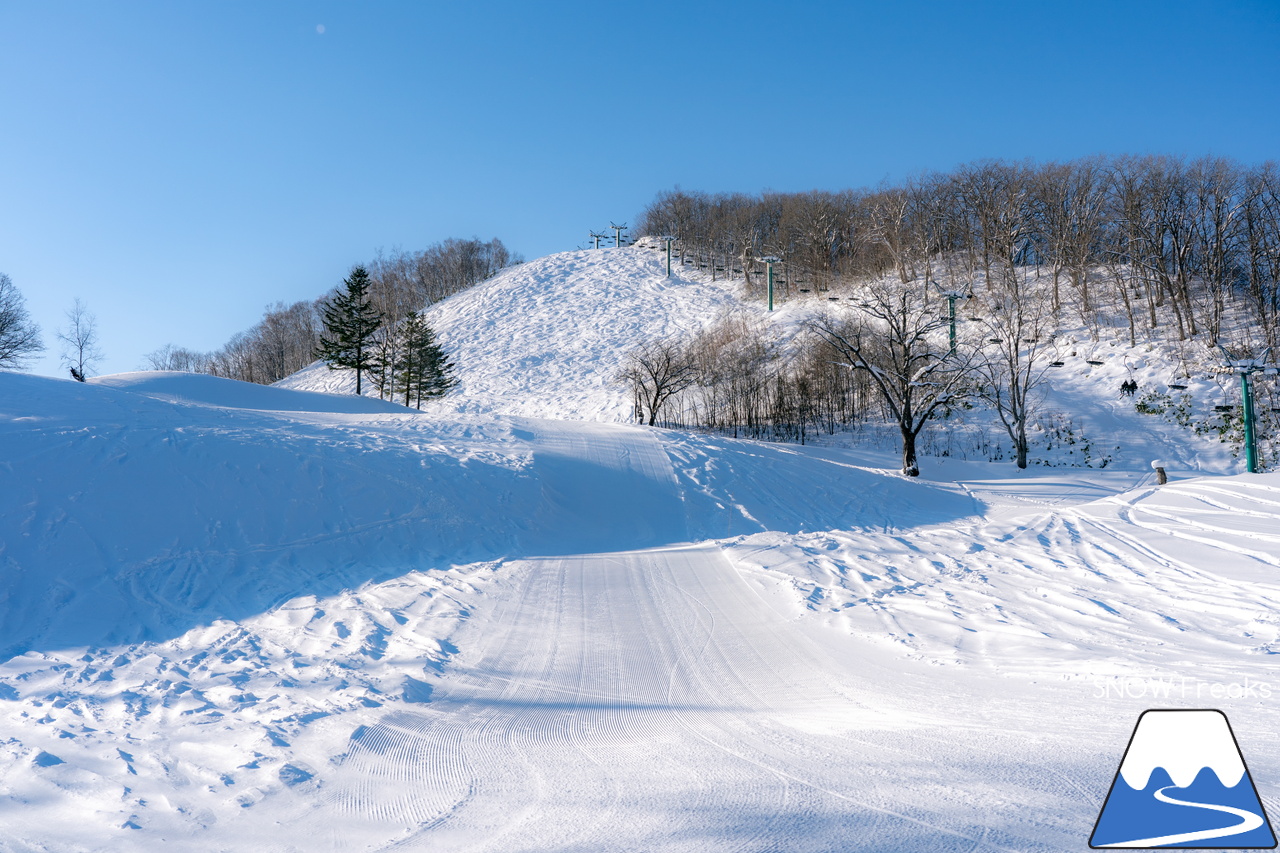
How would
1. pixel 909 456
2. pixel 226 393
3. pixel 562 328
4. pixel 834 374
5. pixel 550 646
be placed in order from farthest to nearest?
1. pixel 562 328
2. pixel 834 374
3. pixel 226 393
4. pixel 909 456
5. pixel 550 646

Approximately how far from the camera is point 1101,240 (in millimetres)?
35469

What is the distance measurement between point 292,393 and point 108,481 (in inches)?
585

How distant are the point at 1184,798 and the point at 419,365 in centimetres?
3854

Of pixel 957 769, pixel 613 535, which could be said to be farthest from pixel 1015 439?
pixel 957 769

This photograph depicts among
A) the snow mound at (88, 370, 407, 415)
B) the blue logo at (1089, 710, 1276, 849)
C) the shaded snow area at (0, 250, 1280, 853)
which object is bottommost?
the shaded snow area at (0, 250, 1280, 853)

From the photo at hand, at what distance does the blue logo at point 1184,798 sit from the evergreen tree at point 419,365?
123 feet

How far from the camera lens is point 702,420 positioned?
32.2m

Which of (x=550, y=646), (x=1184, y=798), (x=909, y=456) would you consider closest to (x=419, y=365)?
(x=909, y=456)

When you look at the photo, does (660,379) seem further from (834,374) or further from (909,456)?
(909,456)

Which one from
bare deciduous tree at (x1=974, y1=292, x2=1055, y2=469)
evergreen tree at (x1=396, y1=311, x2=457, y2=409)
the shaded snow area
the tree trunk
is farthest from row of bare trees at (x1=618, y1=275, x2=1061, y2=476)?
the shaded snow area

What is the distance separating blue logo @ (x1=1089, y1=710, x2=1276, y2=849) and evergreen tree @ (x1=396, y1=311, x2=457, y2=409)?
37.6 meters

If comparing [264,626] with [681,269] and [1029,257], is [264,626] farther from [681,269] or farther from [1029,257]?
[681,269]

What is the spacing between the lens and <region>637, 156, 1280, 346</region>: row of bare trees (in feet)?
95.1

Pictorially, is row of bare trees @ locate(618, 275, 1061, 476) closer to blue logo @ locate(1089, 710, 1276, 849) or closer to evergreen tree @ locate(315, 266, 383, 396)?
evergreen tree @ locate(315, 266, 383, 396)
